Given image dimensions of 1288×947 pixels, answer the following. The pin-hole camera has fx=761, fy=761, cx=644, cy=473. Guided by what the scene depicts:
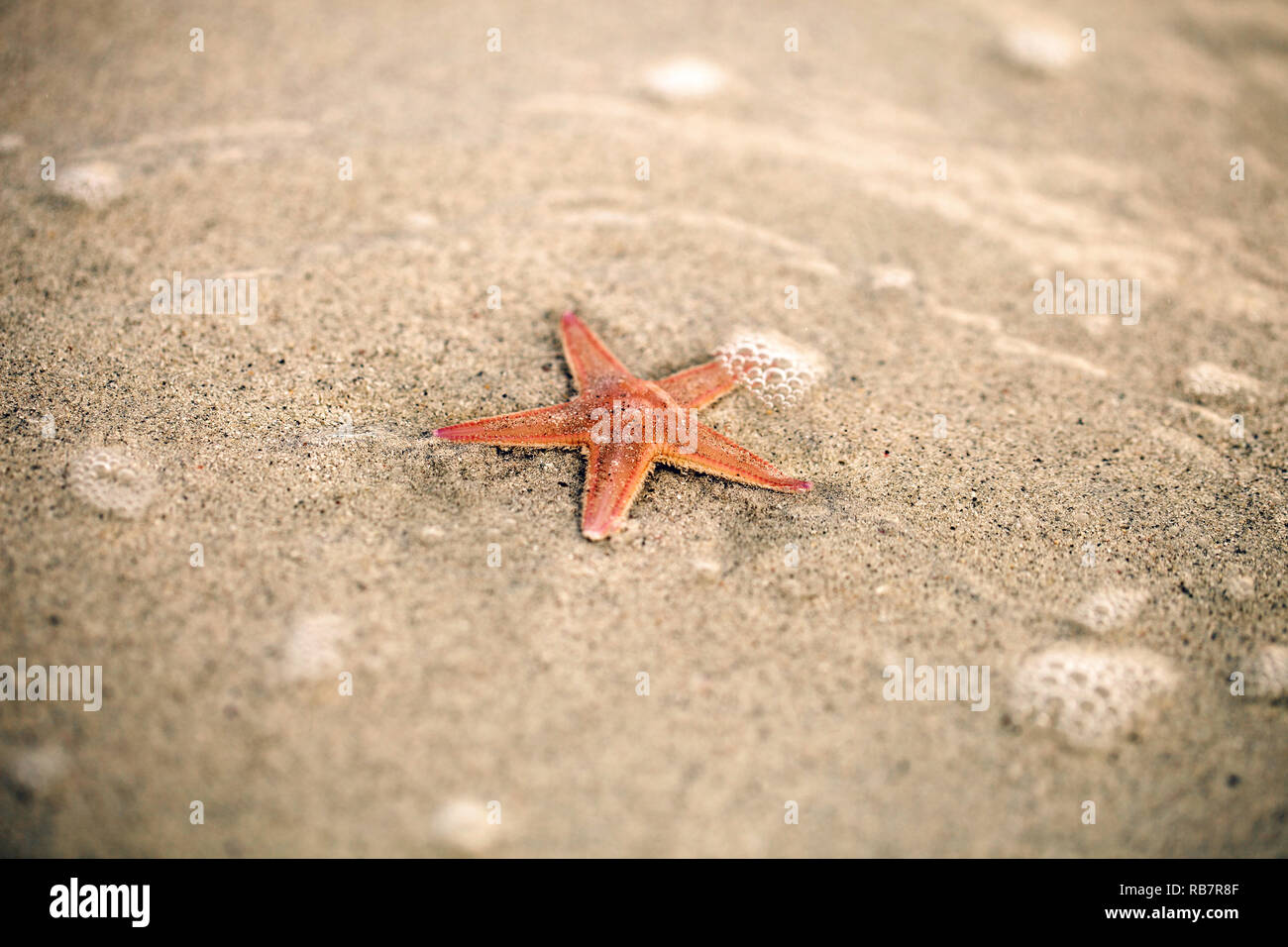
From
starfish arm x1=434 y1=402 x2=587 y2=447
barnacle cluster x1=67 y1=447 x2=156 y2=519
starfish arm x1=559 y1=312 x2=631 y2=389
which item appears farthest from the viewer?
starfish arm x1=559 y1=312 x2=631 y2=389

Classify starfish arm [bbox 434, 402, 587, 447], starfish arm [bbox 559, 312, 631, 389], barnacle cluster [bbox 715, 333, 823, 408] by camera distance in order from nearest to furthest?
starfish arm [bbox 434, 402, 587, 447], starfish arm [bbox 559, 312, 631, 389], barnacle cluster [bbox 715, 333, 823, 408]

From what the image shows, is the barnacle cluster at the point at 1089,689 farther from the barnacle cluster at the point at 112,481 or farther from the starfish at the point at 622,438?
the barnacle cluster at the point at 112,481

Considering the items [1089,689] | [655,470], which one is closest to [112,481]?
[655,470]

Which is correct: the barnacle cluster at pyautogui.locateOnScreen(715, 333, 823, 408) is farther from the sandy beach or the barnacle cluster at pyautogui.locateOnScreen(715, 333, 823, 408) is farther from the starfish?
the starfish

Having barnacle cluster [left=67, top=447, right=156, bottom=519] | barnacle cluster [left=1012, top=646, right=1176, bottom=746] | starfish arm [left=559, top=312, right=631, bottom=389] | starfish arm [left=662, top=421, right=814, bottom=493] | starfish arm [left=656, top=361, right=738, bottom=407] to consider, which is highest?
starfish arm [left=559, top=312, right=631, bottom=389]

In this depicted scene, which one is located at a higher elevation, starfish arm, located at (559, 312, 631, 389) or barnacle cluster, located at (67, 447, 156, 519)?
starfish arm, located at (559, 312, 631, 389)

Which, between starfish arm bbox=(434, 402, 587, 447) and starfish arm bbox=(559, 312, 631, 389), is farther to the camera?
starfish arm bbox=(559, 312, 631, 389)

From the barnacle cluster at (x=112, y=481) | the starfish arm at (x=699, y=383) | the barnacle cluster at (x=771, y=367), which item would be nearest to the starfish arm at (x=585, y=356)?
the starfish arm at (x=699, y=383)

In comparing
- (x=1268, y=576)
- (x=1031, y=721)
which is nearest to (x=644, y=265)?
(x=1031, y=721)

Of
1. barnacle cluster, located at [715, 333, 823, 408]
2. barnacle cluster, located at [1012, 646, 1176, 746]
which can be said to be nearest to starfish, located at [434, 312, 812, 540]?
barnacle cluster, located at [715, 333, 823, 408]
